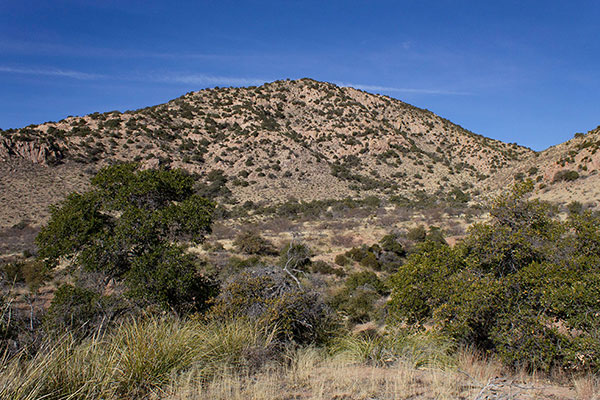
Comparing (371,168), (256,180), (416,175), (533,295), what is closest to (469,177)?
(416,175)

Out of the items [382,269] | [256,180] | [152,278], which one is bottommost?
[382,269]

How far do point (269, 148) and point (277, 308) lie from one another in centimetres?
4725

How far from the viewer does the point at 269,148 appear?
173 ft

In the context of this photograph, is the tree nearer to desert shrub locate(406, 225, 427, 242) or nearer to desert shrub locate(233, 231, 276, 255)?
desert shrub locate(233, 231, 276, 255)

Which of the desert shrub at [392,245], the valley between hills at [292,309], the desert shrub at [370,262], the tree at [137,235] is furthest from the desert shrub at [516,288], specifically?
the desert shrub at [392,245]

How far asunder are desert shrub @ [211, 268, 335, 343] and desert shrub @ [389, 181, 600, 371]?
157 centimetres

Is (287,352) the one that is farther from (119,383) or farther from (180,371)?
(119,383)

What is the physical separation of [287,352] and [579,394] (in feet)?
13.1

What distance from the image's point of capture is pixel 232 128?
187ft

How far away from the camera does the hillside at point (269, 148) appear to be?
127ft

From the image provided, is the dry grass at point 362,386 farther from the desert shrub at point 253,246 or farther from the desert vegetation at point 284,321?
the desert shrub at point 253,246

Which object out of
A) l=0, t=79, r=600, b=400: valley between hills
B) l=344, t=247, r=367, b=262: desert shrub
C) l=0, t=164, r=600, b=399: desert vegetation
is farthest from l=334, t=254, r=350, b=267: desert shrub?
l=0, t=164, r=600, b=399: desert vegetation

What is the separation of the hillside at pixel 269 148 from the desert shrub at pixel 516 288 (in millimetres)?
32088

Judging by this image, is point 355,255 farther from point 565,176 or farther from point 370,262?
point 565,176
